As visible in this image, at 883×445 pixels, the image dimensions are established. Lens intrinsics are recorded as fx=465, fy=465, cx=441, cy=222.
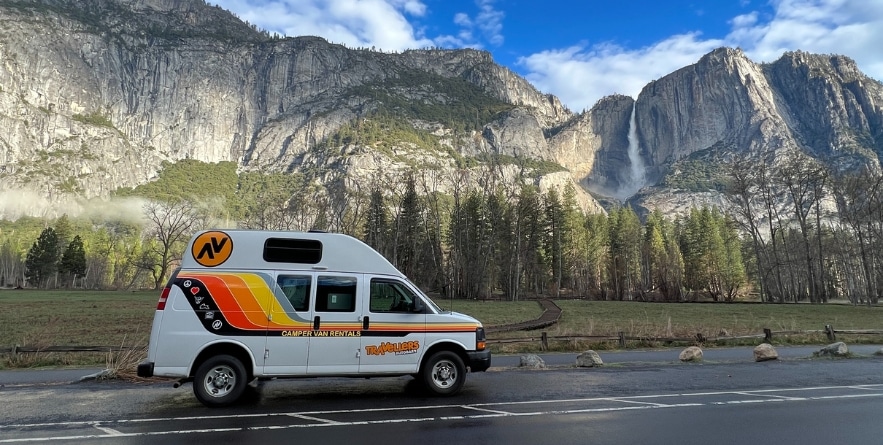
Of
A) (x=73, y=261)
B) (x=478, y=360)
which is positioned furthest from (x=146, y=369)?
(x=73, y=261)

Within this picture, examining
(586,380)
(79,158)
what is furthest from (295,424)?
(79,158)

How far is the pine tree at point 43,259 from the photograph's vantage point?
9200 cm

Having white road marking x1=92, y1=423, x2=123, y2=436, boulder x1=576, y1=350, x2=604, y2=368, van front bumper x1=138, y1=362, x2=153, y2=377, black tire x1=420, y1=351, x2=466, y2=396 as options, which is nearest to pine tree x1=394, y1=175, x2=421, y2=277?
boulder x1=576, y1=350, x2=604, y2=368

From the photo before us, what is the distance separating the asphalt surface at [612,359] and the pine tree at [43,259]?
336 ft

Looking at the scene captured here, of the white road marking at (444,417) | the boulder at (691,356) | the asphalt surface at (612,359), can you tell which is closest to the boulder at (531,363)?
the asphalt surface at (612,359)

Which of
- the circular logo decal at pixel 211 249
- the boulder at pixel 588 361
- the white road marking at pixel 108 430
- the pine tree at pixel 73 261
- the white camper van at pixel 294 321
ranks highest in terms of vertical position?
the pine tree at pixel 73 261

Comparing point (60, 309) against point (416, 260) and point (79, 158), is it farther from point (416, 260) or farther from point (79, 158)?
point (79, 158)

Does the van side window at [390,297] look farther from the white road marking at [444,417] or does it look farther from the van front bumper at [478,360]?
the white road marking at [444,417]

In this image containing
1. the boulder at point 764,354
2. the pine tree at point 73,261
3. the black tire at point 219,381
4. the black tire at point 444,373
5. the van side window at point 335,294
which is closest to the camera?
the black tire at point 219,381

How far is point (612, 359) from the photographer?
631 inches

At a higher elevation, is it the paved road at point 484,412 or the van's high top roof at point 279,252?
the van's high top roof at point 279,252

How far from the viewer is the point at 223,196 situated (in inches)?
7067

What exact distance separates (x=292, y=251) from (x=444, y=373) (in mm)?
3900

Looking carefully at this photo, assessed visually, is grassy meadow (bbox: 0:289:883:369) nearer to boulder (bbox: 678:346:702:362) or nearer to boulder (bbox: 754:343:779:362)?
boulder (bbox: 678:346:702:362)
